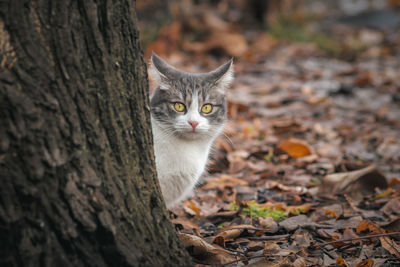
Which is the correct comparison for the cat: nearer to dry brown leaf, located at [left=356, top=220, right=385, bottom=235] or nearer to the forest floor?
the forest floor

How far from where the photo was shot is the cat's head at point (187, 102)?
300 centimetres

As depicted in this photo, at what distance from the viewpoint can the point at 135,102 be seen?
176 cm

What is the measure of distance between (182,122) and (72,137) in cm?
145

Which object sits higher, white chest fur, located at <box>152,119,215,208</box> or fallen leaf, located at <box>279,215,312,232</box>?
white chest fur, located at <box>152,119,215,208</box>

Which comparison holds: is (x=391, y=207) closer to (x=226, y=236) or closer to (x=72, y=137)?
(x=226, y=236)

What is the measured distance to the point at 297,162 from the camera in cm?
422

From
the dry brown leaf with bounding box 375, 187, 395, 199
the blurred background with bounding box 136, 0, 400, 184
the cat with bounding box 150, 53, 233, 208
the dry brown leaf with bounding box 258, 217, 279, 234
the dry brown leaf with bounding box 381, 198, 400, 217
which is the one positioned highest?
the cat with bounding box 150, 53, 233, 208

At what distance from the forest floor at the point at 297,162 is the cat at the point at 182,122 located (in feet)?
1.08

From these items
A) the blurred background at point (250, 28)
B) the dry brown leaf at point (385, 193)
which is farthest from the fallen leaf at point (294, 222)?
the blurred background at point (250, 28)

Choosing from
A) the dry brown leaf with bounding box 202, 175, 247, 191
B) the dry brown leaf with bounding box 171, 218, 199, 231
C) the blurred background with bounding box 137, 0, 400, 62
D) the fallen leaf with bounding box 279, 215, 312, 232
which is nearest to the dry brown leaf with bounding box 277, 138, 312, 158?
the dry brown leaf with bounding box 202, 175, 247, 191

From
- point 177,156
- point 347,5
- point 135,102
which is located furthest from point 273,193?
point 347,5

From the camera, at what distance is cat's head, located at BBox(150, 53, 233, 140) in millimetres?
2996

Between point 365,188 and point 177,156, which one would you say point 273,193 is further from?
point 177,156

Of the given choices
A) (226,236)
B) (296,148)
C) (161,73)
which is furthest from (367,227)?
(161,73)
